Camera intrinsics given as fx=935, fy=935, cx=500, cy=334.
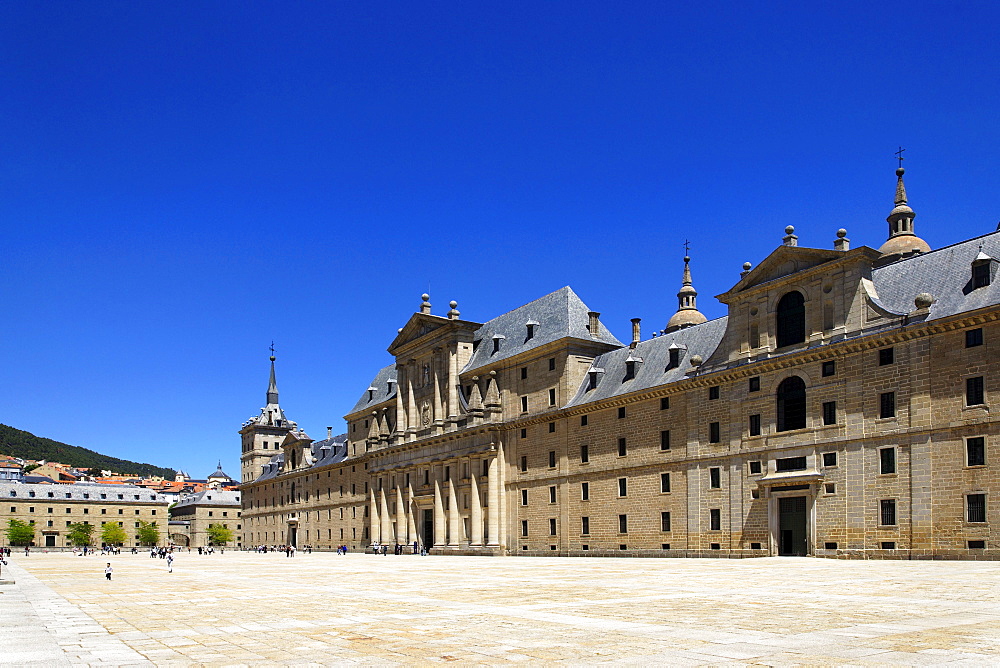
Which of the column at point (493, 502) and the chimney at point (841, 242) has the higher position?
the chimney at point (841, 242)

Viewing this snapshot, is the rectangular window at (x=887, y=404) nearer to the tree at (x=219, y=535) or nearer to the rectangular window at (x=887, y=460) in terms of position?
the rectangular window at (x=887, y=460)

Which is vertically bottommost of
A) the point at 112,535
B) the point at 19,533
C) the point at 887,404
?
the point at 112,535

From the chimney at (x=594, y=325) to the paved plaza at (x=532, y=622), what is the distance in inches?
1639

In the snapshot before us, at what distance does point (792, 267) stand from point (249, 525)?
108928 mm

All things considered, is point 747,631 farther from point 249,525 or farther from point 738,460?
point 249,525

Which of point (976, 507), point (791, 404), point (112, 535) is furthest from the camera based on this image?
point (112, 535)

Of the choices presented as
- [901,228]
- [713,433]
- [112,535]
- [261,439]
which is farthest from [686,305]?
[112,535]

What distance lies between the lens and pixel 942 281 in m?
45.3

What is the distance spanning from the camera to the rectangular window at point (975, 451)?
136ft

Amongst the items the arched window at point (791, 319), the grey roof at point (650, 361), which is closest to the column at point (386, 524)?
the grey roof at point (650, 361)

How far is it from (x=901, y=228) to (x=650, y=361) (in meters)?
31.2

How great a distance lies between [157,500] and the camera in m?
172

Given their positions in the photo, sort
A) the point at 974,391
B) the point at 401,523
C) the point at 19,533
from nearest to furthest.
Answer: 1. the point at 974,391
2. the point at 401,523
3. the point at 19,533

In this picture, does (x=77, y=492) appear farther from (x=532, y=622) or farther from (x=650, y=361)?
(x=532, y=622)
